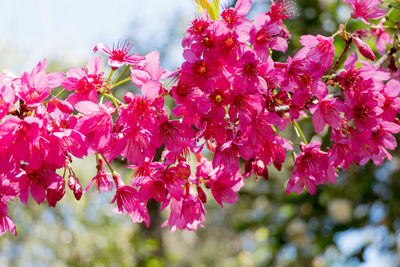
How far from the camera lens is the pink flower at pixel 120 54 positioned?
113cm

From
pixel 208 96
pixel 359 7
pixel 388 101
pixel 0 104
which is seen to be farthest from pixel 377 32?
pixel 0 104

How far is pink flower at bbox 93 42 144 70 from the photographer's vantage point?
44.4 inches

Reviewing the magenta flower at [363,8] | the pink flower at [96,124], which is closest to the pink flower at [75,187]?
the pink flower at [96,124]

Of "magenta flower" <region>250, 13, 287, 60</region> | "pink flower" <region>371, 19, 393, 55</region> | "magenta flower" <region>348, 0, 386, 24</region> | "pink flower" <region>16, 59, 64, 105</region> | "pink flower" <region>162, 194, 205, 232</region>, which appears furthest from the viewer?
"pink flower" <region>371, 19, 393, 55</region>

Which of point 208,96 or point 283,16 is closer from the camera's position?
point 208,96

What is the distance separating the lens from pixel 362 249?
3.57 meters

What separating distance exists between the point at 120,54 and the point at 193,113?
29 centimetres

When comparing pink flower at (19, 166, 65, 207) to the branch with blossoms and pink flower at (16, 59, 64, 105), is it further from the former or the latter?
pink flower at (16, 59, 64, 105)

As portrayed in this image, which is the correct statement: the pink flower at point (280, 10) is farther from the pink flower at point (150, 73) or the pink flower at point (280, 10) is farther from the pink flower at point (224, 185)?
the pink flower at point (224, 185)

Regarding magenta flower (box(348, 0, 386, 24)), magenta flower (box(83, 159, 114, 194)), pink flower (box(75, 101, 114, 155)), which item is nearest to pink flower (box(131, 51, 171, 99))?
pink flower (box(75, 101, 114, 155))

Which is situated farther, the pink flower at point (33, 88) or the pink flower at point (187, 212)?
the pink flower at point (187, 212)

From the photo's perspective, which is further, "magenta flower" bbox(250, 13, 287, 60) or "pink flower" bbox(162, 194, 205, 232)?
"pink flower" bbox(162, 194, 205, 232)

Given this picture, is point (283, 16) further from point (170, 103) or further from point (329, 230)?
point (329, 230)

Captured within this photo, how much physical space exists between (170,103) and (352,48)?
88 cm
